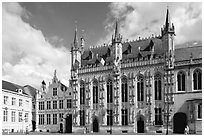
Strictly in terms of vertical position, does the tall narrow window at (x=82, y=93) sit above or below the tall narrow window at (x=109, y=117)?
above

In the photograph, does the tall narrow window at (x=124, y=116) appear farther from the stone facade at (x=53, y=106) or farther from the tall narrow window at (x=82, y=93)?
the stone facade at (x=53, y=106)

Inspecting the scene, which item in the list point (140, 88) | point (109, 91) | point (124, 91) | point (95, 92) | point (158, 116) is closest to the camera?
point (158, 116)

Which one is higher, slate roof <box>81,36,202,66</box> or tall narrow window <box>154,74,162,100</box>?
slate roof <box>81,36,202,66</box>

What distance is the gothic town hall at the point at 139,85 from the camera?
47688mm

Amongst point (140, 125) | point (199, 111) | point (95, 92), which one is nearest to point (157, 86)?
point (140, 125)

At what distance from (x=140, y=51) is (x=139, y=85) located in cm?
680

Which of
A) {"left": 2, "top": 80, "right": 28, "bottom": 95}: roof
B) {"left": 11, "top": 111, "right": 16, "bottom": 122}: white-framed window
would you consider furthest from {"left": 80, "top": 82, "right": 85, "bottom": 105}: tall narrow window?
{"left": 2, "top": 80, "right": 28, "bottom": 95}: roof

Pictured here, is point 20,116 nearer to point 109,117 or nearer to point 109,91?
point 109,117

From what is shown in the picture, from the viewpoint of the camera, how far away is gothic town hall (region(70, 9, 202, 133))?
47.7m

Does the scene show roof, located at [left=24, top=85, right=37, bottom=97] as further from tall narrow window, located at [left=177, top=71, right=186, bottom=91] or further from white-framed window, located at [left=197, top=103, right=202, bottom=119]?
white-framed window, located at [left=197, top=103, right=202, bottom=119]

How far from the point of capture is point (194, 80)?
1854 inches

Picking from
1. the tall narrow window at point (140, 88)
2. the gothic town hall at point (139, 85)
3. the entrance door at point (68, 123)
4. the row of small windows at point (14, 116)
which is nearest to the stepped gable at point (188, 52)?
the gothic town hall at point (139, 85)

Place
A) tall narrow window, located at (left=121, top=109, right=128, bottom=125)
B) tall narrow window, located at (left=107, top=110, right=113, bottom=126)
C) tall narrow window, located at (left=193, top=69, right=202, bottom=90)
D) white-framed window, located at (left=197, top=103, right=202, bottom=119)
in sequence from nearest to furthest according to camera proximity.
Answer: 1. white-framed window, located at (left=197, top=103, right=202, bottom=119)
2. tall narrow window, located at (left=193, top=69, right=202, bottom=90)
3. tall narrow window, located at (left=121, top=109, right=128, bottom=125)
4. tall narrow window, located at (left=107, top=110, right=113, bottom=126)

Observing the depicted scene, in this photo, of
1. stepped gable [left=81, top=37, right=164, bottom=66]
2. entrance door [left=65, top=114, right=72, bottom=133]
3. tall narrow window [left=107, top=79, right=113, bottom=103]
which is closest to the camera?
stepped gable [left=81, top=37, right=164, bottom=66]
